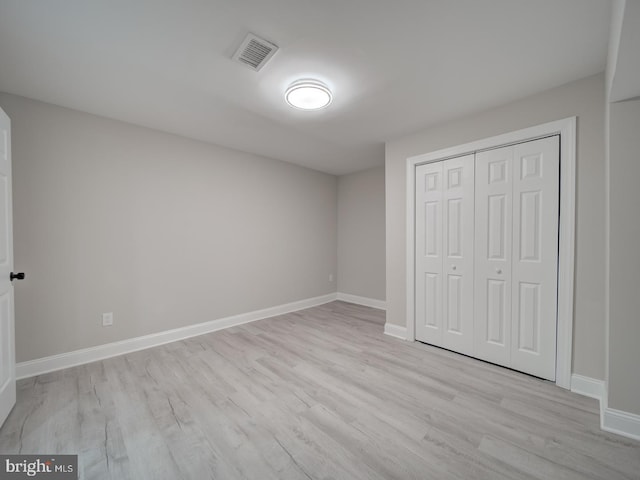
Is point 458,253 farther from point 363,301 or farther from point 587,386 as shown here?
point 363,301

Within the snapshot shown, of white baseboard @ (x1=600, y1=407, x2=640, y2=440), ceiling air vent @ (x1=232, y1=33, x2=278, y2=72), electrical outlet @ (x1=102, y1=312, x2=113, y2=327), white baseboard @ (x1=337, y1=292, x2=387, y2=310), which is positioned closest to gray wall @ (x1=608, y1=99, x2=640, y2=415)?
white baseboard @ (x1=600, y1=407, x2=640, y2=440)

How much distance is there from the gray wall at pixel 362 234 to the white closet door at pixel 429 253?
1.58m

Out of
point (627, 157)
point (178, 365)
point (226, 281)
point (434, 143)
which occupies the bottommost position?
point (178, 365)

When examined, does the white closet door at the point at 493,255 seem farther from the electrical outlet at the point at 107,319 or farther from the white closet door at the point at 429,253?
the electrical outlet at the point at 107,319

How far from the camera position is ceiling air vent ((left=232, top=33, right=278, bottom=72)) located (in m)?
1.68

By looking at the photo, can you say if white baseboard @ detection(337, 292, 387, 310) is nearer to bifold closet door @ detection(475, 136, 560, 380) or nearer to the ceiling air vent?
bifold closet door @ detection(475, 136, 560, 380)

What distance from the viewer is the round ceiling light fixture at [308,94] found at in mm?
2113

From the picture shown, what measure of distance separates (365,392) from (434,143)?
2.66 m

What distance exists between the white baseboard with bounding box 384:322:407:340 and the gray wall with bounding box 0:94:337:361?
1.84 metres

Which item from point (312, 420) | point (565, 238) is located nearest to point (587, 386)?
point (565, 238)

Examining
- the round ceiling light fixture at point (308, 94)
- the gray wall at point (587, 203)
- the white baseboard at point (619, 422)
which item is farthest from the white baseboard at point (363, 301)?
the round ceiling light fixture at point (308, 94)

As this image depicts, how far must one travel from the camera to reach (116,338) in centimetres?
279

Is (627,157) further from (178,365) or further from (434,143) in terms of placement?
(178,365)

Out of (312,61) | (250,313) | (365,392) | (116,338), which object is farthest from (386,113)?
(116,338)
